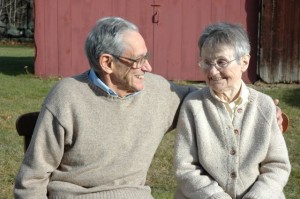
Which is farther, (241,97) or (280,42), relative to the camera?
(280,42)

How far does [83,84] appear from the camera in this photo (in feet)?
11.1

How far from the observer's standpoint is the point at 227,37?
3287 millimetres

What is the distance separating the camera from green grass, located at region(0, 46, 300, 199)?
5.77m

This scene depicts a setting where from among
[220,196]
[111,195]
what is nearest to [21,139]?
[111,195]

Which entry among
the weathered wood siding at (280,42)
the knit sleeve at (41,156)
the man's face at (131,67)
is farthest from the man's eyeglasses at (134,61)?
the weathered wood siding at (280,42)

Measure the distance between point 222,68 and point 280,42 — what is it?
8852 mm

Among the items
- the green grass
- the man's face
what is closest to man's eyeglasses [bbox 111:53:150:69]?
the man's face

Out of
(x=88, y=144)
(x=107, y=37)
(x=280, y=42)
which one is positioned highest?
(x=107, y=37)

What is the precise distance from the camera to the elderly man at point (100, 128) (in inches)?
129

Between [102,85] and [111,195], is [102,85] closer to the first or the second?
[102,85]

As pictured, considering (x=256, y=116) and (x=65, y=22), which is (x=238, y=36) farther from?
(x=65, y=22)

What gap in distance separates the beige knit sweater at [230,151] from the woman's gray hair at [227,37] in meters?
0.28

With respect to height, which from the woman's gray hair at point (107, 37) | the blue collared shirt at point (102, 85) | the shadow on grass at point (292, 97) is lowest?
the shadow on grass at point (292, 97)

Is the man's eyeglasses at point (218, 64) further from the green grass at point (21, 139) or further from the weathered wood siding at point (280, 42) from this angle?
the weathered wood siding at point (280, 42)
